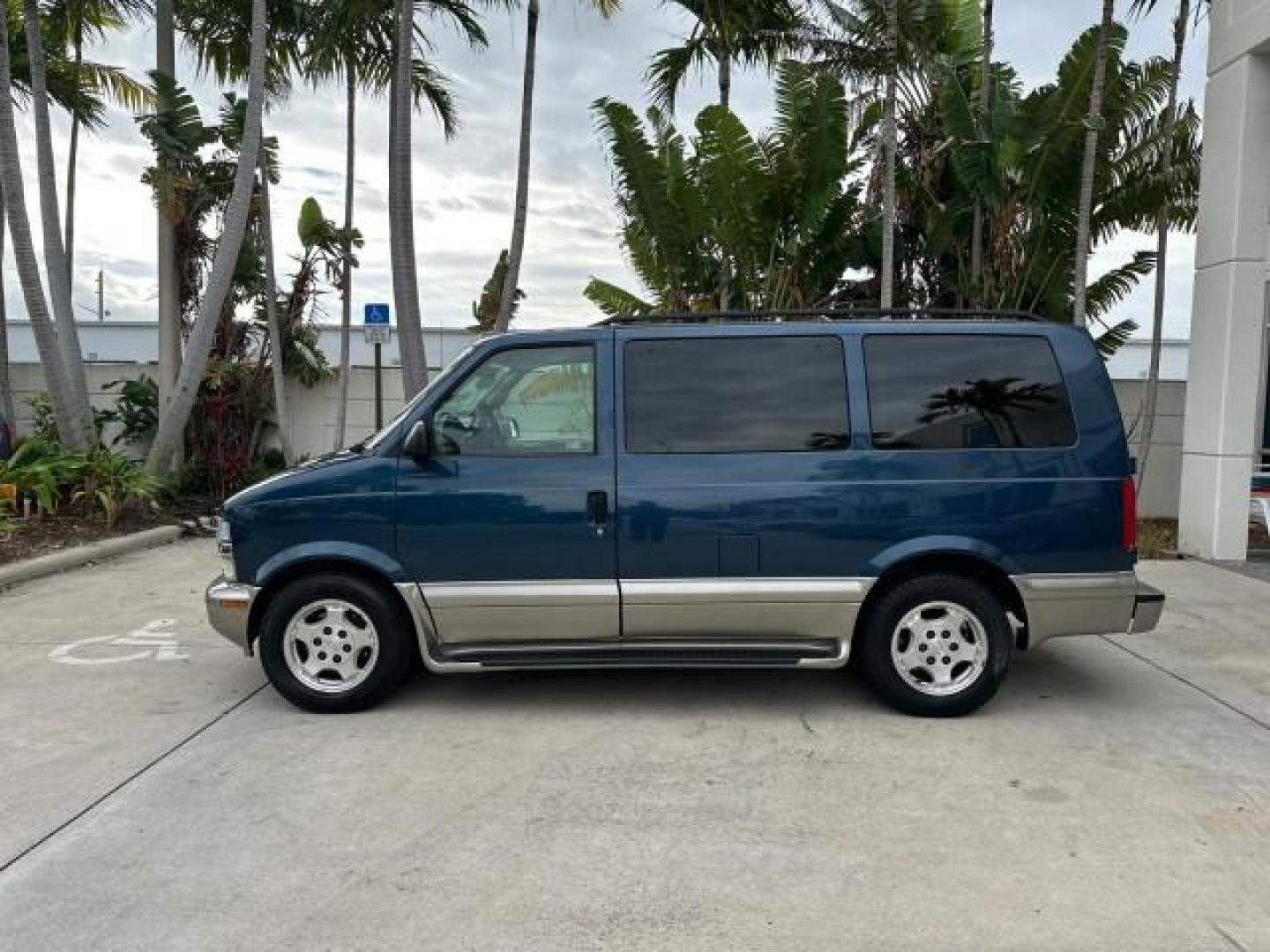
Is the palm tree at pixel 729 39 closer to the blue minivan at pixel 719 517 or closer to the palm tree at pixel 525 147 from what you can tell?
the palm tree at pixel 525 147

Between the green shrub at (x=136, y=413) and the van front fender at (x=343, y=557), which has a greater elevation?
the green shrub at (x=136, y=413)

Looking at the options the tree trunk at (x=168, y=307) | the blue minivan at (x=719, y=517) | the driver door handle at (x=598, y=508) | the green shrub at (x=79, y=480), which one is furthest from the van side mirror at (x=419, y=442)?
the tree trunk at (x=168, y=307)

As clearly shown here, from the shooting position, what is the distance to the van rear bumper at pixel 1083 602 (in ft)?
15.6

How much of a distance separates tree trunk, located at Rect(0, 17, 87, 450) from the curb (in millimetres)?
2030

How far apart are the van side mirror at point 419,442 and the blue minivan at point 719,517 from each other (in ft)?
0.05

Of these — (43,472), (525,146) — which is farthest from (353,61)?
(43,472)

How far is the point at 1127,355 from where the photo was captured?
21.9 metres

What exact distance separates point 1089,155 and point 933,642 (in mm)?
7532

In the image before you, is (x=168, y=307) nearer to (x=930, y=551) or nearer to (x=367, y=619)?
(x=367, y=619)

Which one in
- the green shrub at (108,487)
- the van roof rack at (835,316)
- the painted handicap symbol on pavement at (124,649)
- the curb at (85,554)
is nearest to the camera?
the van roof rack at (835,316)

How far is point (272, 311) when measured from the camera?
502 inches

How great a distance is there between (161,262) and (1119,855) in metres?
12.9

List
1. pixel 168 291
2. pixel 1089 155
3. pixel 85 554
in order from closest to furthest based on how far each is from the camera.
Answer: pixel 85 554, pixel 1089 155, pixel 168 291

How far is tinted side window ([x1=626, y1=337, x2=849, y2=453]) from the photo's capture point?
4.78 metres
